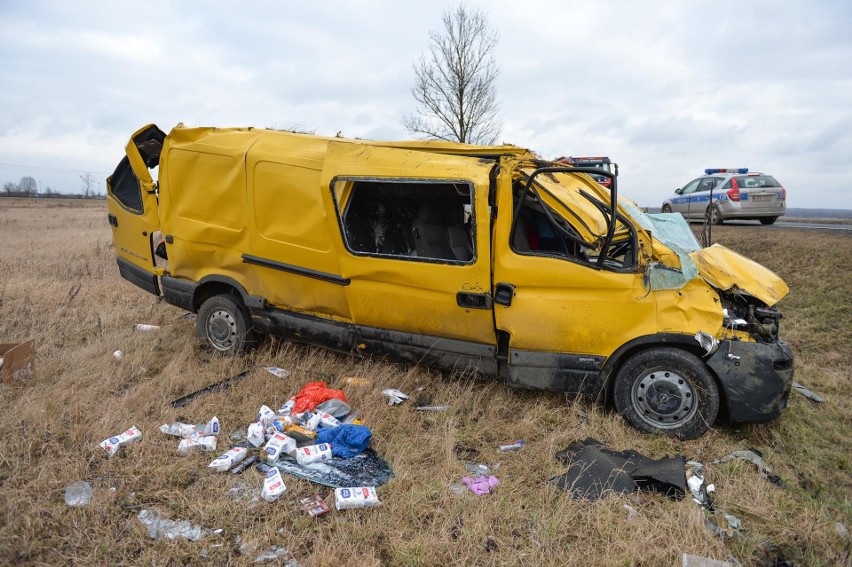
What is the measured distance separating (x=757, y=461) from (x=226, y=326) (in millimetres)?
4552

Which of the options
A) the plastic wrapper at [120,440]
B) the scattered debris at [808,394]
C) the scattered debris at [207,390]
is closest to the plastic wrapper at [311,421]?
the scattered debris at [207,390]

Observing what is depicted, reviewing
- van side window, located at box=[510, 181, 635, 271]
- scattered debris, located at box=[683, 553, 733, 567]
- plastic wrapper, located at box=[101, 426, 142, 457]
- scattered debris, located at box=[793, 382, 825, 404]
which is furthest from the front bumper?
plastic wrapper, located at box=[101, 426, 142, 457]

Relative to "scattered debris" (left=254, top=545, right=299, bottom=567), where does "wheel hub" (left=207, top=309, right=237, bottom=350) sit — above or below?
above

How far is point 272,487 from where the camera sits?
10.00 feet

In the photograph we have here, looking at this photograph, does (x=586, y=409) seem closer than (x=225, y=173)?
Yes

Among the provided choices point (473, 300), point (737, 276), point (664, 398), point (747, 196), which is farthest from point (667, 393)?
point (747, 196)

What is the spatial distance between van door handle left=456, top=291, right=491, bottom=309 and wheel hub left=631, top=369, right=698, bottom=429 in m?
1.22

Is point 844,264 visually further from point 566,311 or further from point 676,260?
point 566,311

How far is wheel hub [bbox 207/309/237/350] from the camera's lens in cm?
510

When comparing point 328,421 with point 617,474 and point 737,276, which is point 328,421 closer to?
point 617,474

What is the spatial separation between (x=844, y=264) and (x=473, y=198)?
7.58m

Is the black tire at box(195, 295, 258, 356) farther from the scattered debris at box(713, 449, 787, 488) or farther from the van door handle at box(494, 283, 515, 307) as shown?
the scattered debris at box(713, 449, 787, 488)

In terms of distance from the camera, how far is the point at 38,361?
505 centimetres

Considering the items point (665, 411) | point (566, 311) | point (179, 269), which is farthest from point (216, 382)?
point (665, 411)
